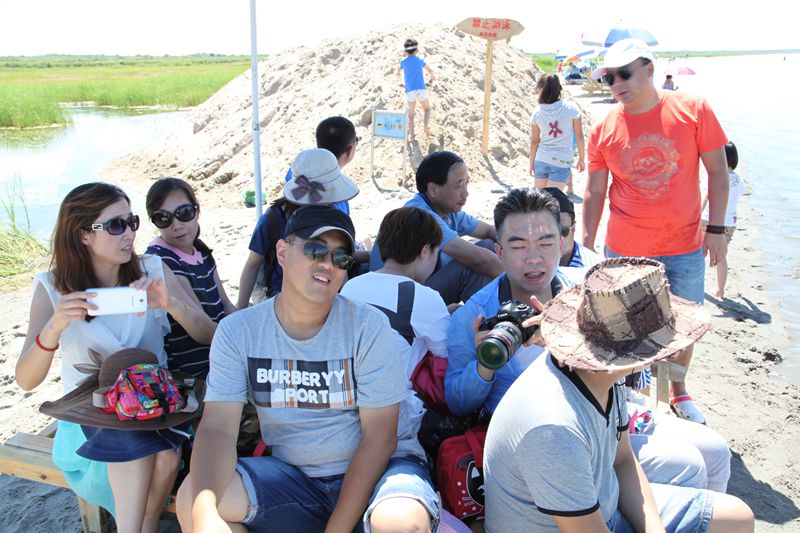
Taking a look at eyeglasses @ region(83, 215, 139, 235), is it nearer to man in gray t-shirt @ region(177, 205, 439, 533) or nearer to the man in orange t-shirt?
man in gray t-shirt @ region(177, 205, 439, 533)

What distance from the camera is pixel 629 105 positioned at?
3518mm

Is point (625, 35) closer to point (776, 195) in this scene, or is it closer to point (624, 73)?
point (624, 73)

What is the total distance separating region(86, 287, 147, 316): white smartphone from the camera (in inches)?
95.9

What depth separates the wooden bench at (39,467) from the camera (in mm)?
2713

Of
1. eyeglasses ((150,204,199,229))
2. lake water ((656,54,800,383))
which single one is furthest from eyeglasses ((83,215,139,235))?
lake water ((656,54,800,383))

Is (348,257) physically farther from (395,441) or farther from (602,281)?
(602,281)

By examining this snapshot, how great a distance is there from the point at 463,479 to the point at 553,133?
20.2 feet

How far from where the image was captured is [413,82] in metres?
10.4

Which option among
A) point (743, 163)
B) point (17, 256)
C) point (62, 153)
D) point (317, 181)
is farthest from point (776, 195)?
point (62, 153)

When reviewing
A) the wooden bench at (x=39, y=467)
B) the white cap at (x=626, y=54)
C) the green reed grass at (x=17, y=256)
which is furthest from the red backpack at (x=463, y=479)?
the green reed grass at (x=17, y=256)

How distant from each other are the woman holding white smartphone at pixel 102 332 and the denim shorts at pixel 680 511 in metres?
1.70

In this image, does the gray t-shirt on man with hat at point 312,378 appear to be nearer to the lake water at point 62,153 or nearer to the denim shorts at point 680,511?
the denim shorts at point 680,511

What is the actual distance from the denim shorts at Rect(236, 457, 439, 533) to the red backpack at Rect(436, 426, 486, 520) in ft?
0.33

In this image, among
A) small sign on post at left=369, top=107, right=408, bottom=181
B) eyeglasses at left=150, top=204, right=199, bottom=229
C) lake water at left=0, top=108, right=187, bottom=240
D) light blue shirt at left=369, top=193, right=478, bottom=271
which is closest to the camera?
eyeglasses at left=150, top=204, right=199, bottom=229
